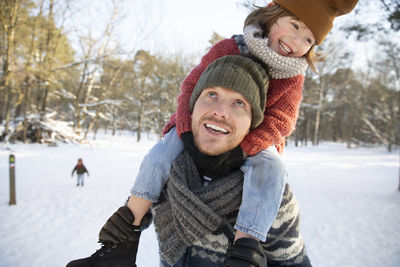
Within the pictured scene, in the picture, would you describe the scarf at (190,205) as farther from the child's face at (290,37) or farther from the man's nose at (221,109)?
the child's face at (290,37)

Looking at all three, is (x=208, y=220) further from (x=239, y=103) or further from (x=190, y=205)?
(x=239, y=103)

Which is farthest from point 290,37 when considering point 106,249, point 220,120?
point 106,249

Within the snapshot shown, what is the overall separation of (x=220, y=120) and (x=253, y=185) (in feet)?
1.06

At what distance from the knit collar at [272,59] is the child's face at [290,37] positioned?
0.06 m

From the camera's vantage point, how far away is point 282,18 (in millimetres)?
1198

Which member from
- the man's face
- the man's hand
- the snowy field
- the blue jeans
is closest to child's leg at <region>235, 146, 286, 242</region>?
the blue jeans

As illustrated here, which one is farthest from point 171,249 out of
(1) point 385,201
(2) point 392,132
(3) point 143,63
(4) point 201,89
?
(2) point 392,132

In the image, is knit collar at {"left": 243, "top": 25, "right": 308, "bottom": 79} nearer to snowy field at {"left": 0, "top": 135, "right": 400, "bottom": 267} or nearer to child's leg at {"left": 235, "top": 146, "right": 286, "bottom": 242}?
child's leg at {"left": 235, "top": 146, "right": 286, "bottom": 242}

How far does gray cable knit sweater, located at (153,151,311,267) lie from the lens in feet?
3.25

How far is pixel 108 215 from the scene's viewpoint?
182 inches

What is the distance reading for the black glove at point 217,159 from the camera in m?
1.03

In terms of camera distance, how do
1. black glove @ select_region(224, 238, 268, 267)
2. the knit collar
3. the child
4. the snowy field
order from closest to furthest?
black glove @ select_region(224, 238, 268, 267) → the child → the knit collar → the snowy field

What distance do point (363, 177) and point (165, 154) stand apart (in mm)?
11822

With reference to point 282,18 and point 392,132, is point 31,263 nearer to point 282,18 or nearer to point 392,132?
point 282,18
